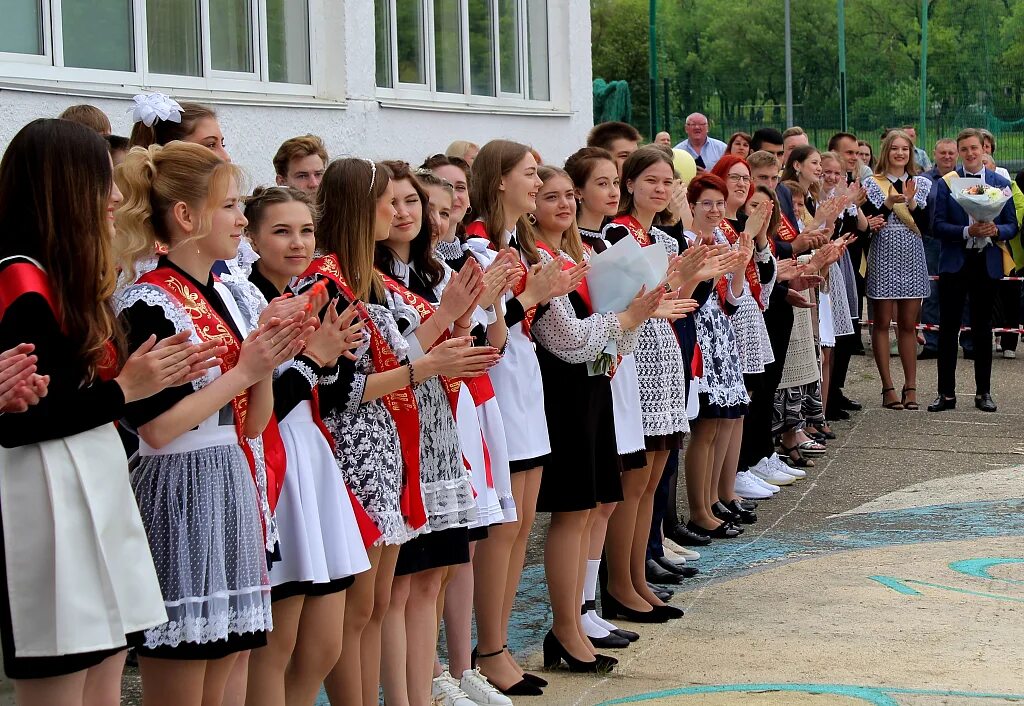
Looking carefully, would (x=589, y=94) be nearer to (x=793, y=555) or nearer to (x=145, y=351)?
(x=793, y=555)

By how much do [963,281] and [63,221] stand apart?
997 centimetres

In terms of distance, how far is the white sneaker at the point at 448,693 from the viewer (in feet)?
16.4

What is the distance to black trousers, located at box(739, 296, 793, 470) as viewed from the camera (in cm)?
934

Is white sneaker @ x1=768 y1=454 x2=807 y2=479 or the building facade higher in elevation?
the building facade

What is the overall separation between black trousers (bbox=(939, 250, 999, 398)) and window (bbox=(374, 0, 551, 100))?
3.92 metres

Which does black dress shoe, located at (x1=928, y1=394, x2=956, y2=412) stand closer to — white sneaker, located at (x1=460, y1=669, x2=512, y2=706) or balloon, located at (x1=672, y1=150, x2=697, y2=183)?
balloon, located at (x1=672, y1=150, x2=697, y2=183)

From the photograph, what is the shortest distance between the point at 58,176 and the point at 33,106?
4.29m

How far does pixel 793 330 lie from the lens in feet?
32.1

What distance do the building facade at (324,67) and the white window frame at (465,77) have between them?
12 millimetres

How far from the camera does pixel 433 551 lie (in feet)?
15.1

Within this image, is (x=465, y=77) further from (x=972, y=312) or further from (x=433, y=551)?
(x=433, y=551)

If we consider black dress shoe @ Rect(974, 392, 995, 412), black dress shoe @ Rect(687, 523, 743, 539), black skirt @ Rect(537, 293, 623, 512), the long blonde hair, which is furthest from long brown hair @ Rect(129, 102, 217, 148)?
black dress shoe @ Rect(974, 392, 995, 412)

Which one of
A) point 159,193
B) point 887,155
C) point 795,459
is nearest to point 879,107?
point 887,155

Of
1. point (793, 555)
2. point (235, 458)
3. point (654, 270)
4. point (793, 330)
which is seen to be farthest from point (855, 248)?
point (235, 458)
